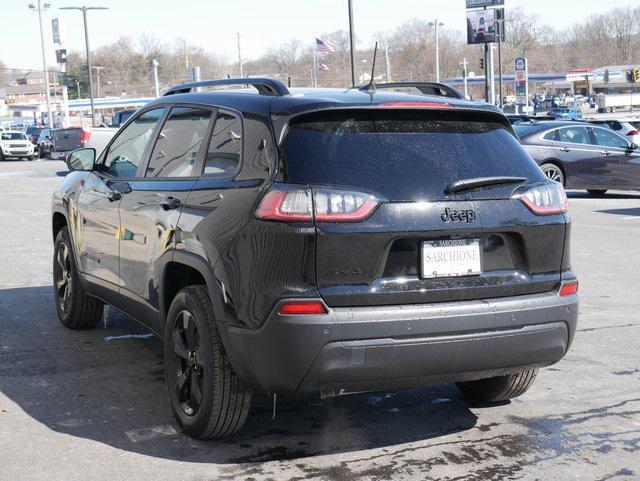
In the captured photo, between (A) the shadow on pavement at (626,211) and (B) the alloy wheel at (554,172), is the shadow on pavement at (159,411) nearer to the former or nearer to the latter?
(A) the shadow on pavement at (626,211)

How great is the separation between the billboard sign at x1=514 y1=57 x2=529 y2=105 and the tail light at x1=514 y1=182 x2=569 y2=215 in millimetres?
62213

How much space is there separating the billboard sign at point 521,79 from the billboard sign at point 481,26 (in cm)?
1982

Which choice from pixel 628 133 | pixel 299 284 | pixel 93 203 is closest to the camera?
pixel 299 284

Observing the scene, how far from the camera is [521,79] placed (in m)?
104

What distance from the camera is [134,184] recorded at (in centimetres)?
579

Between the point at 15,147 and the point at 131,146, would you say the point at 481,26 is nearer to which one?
the point at 15,147

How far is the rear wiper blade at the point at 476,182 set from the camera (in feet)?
14.5

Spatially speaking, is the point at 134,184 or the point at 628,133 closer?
the point at 134,184

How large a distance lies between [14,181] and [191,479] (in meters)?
27.4

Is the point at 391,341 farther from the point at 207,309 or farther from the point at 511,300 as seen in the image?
the point at 207,309

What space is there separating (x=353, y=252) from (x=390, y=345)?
0.43 meters

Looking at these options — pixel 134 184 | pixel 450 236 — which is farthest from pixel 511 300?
pixel 134 184

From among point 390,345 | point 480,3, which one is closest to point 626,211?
point 390,345

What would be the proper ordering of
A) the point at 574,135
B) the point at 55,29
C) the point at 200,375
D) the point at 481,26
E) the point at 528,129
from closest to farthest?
the point at 200,375
the point at 574,135
the point at 528,129
the point at 481,26
the point at 55,29
